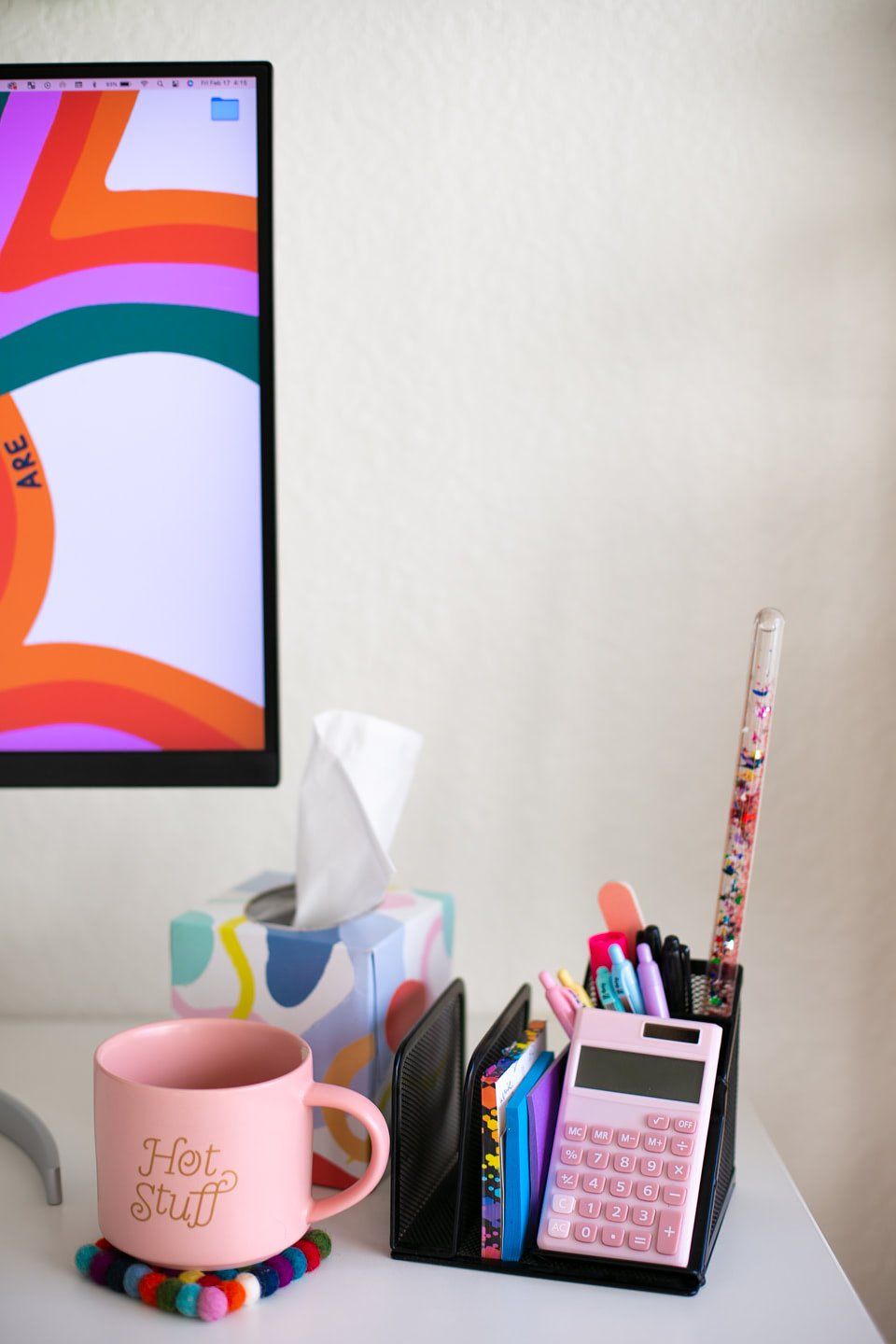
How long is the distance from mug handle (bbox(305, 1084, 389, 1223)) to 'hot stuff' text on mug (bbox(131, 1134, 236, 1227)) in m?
0.05

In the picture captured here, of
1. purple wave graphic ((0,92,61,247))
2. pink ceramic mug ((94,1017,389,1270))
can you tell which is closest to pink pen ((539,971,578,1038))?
pink ceramic mug ((94,1017,389,1270))

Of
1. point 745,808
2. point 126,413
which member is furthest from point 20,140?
point 745,808

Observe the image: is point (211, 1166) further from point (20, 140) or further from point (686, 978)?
point (20, 140)

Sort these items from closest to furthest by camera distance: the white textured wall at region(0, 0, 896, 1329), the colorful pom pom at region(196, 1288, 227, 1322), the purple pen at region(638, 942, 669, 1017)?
the colorful pom pom at region(196, 1288, 227, 1322) → the purple pen at region(638, 942, 669, 1017) → the white textured wall at region(0, 0, 896, 1329)

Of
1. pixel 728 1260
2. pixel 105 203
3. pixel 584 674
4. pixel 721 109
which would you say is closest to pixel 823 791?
pixel 584 674

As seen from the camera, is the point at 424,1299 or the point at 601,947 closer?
the point at 424,1299

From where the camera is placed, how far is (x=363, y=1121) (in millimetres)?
544

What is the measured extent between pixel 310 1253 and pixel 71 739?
33 cm

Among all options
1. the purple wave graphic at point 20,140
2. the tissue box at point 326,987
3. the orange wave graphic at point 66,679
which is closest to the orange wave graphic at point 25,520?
the orange wave graphic at point 66,679

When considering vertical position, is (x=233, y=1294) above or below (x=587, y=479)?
below

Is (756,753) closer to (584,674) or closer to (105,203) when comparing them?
(584,674)

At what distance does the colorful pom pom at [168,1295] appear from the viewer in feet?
1.65

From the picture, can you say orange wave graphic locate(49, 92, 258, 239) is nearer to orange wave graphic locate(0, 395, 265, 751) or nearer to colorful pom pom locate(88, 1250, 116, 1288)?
orange wave graphic locate(0, 395, 265, 751)

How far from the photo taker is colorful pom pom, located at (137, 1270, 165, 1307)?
20.1 inches
